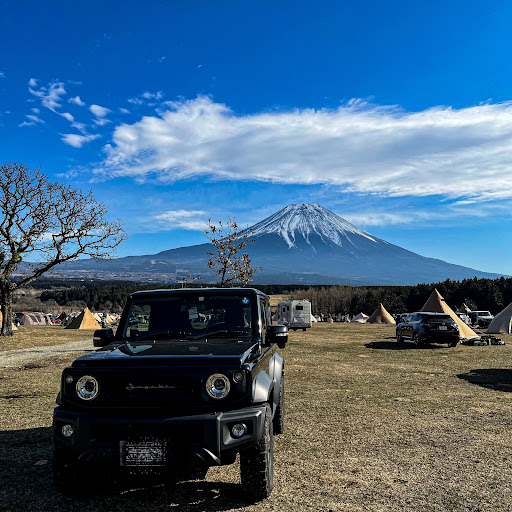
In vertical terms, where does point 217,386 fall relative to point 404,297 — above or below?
below

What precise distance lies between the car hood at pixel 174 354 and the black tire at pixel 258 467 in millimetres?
602

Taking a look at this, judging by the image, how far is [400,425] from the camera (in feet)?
24.2

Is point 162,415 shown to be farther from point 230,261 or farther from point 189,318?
point 230,261

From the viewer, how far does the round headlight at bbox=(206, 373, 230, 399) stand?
13.4ft

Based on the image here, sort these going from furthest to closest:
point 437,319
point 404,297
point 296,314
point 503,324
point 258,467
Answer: point 404,297
point 296,314
point 503,324
point 437,319
point 258,467

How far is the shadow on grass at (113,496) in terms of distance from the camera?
4.34m

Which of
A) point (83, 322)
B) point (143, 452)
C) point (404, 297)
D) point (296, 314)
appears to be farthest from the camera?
point (404, 297)

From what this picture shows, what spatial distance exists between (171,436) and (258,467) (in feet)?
2.96

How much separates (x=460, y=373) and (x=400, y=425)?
7193 millimetres

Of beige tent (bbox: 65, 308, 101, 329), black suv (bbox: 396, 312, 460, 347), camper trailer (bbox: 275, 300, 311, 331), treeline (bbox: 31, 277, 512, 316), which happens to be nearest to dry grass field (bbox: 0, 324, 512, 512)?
black suv (bbox: 396, 312, 460, 347)

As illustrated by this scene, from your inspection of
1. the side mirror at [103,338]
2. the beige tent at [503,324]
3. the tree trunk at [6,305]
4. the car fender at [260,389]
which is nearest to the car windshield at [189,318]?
the side mirror at [103,338]

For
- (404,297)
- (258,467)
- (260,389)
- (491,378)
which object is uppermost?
(404,297)

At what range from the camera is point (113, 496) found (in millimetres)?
4605

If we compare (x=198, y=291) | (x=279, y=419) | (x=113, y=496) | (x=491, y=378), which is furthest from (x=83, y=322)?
(x=113, y=496)
